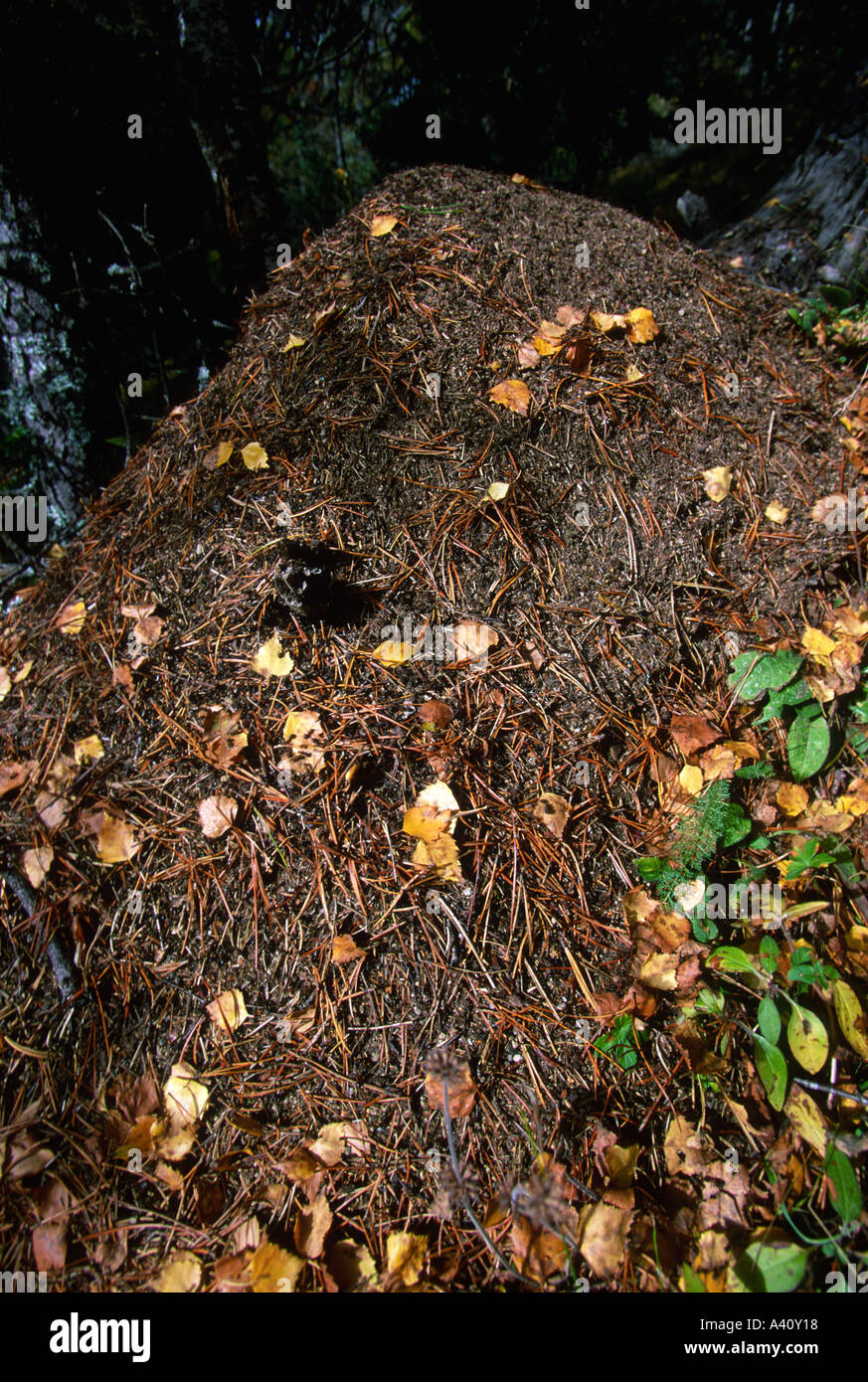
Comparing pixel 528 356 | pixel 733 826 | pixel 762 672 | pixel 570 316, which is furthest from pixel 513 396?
pixel 733 826

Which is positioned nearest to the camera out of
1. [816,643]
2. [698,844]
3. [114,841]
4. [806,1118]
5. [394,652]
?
[806,1118]

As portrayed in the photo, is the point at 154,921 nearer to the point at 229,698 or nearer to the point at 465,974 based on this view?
the point at 229,698

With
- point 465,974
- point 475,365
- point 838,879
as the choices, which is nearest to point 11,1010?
point 465,974

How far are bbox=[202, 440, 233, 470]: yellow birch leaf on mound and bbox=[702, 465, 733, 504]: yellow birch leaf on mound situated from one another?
1627mm

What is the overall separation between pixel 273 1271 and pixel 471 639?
1.53 metres

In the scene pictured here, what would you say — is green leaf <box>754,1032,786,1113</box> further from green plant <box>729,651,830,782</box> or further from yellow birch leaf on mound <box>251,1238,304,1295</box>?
yellow birch leaf on mound <box>251,1238,304,1295</box>

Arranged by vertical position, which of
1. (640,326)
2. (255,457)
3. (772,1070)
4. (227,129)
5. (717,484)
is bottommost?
(772,1070)

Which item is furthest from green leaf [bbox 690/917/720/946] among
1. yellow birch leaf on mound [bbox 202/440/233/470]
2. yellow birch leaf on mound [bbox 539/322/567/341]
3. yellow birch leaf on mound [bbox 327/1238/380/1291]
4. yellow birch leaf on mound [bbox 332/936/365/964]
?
yellow birch leaf on mound [bbox 202/440/233/470]

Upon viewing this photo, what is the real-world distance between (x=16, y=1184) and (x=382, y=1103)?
856 millimetres

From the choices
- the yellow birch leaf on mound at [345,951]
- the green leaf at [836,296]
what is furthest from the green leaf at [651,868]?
the green leaf at [836,296]

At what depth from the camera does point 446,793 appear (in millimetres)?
1812

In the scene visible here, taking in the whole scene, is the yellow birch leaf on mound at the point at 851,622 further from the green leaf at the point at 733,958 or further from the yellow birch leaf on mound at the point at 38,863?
the yellow birch leaf on mound at the point at 38,863

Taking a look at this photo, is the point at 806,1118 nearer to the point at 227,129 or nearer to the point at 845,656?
the point at 845,656

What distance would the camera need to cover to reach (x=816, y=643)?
2.11 metres
